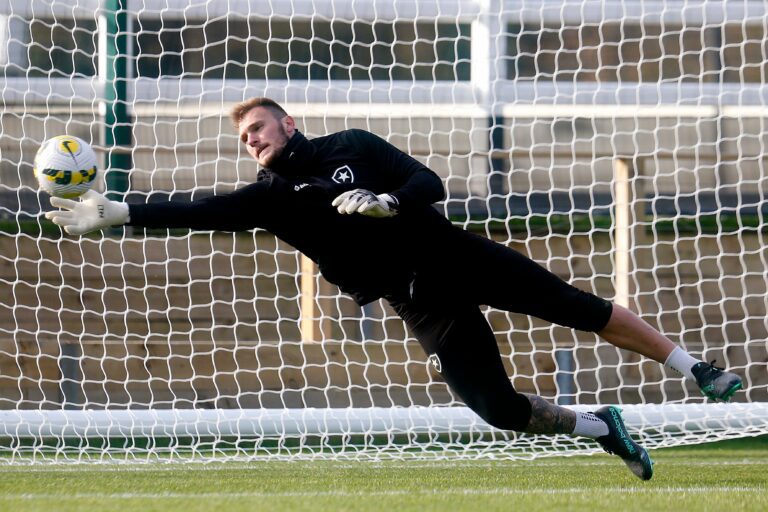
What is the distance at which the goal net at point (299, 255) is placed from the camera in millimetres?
6902

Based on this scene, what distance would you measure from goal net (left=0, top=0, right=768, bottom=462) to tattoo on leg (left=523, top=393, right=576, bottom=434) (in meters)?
1.43

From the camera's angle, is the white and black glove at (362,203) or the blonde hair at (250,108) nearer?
the white and black glove at (362,203)

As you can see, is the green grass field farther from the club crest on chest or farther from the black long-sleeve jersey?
the club crest on chest

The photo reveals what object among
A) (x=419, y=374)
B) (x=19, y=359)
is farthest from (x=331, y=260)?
(x=19, y=359)

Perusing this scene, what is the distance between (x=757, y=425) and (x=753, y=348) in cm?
143

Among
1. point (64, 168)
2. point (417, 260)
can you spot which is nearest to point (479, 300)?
point (417, 260)

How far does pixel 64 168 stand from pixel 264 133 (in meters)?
0.92

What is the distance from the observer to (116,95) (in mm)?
7340

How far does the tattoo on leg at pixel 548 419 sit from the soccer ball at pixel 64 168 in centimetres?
206

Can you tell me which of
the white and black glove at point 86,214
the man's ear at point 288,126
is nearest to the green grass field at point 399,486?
the white and black glove at point 86,214

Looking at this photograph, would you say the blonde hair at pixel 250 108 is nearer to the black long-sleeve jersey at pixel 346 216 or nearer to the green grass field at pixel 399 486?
the black long-sleeve jersey at pixel 346 216

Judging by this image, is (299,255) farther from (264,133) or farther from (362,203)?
(362,203)

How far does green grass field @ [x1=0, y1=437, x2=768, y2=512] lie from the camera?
4.09 metres

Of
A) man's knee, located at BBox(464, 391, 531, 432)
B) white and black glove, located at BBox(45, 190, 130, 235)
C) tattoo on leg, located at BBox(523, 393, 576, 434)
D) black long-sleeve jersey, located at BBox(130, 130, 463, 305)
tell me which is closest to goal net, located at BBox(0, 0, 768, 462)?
tattoo on leg, located at BBox(523, 393, 576, 434)
